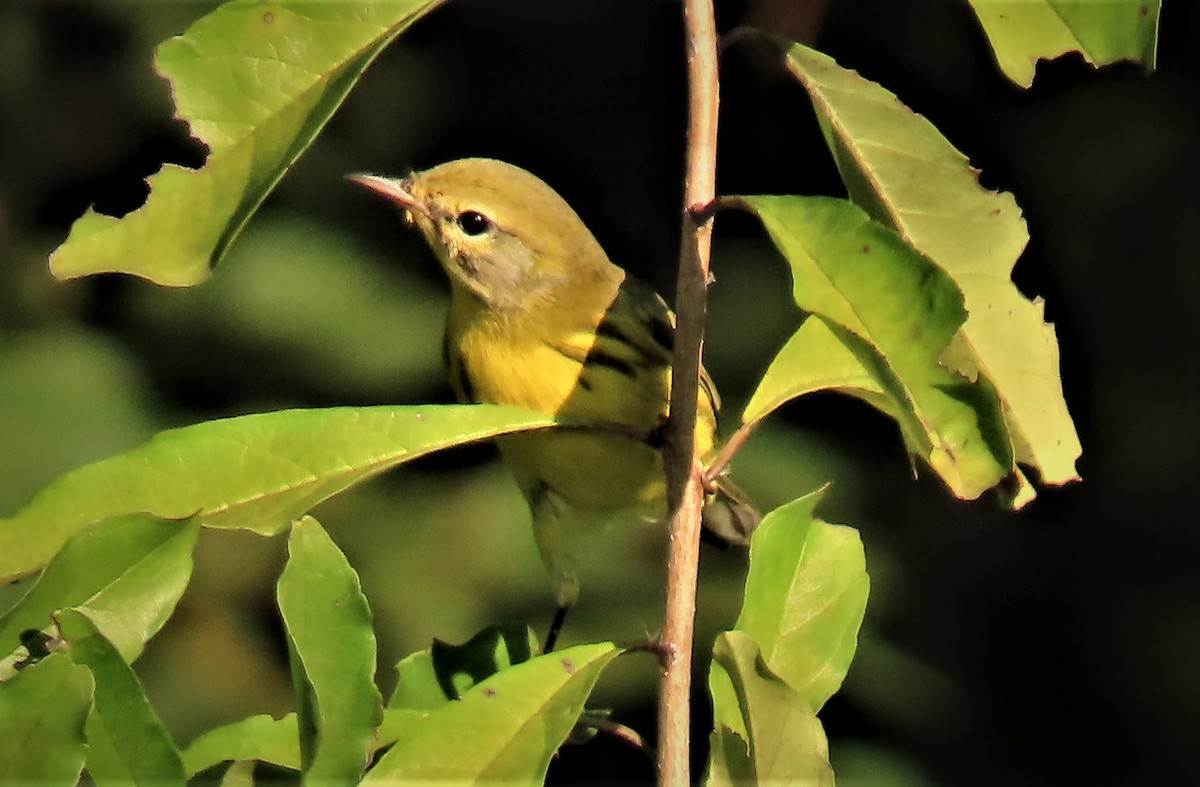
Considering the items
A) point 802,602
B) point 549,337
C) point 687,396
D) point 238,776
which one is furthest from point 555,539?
point 687,396

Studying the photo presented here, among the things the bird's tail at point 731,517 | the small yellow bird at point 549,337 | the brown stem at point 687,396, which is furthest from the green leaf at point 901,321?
the bird's tail at point 731,517

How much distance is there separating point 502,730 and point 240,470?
0.91 feet

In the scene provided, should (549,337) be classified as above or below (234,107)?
below

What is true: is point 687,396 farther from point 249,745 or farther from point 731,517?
point 731,517

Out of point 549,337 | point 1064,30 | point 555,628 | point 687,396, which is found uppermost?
point 1064,30

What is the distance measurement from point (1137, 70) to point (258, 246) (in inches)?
68.9

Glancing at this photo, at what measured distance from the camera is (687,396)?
1.21 meters

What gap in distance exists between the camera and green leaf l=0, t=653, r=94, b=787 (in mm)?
1064

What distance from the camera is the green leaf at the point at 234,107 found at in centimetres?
118

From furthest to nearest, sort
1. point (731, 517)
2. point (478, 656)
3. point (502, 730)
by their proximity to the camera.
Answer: point (731, 517) < point (478, 656) < point (502, 730)

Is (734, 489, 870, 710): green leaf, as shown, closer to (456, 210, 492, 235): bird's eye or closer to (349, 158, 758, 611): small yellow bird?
(349, 158, 758, 611): small yellow bird

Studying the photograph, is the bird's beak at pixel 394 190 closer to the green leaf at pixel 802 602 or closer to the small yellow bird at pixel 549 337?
the small yellow bird at pixel 549 337

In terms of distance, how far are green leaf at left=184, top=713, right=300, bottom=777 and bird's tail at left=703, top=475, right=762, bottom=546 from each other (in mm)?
1144

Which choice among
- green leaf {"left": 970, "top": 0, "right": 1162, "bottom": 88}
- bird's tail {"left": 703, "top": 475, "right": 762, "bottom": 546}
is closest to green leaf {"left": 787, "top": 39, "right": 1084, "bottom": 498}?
green leaf {"left": 970, "top": 0, "right": 1162, "bottom": 88}
